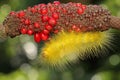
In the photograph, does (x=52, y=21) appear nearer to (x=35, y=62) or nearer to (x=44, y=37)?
(x=44, y=37)

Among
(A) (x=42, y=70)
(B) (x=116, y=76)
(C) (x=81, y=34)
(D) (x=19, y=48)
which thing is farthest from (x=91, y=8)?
(D) (x=19, y=48)

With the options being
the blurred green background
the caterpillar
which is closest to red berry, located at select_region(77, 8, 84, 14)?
the caterpillar

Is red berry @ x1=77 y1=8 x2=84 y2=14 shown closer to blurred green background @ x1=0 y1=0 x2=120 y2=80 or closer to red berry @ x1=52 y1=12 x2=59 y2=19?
red berry @ x1=52 y1=12 x2=59 y2=19

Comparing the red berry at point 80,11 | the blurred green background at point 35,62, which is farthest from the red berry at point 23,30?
the blurred green background at point 35,62

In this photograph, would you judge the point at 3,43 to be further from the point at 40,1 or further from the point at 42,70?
the point at 42,70

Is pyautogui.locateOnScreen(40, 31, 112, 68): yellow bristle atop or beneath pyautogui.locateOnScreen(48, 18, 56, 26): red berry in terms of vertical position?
beneath

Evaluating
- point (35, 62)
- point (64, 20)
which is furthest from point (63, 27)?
point (35, 62)
